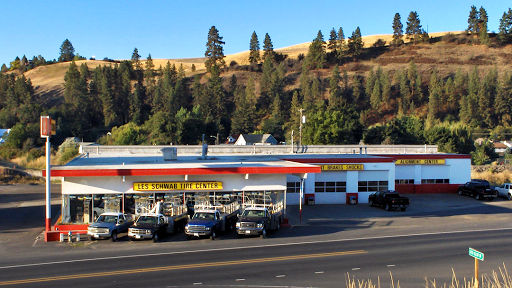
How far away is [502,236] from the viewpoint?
22953 millimetres

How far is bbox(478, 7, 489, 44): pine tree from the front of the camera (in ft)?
523

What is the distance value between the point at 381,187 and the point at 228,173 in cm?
1729

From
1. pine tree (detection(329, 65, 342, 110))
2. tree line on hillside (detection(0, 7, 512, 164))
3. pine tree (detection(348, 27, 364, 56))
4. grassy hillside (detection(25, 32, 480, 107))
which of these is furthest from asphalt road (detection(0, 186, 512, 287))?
pine tree (detection(348, 27, 364, 56))

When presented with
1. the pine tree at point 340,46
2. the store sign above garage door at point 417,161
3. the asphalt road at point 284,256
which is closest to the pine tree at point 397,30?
the pine tree at point 340,46

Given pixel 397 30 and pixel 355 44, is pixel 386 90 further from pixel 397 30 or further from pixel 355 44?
pixel 397 30

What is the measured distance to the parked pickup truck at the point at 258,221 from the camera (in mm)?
22109

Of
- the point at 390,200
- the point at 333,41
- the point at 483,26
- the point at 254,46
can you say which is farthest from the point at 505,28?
the point at 390,200

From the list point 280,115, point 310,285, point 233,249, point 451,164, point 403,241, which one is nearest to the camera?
point 310,285

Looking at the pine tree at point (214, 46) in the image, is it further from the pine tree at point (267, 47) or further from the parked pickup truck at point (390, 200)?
the parked pickup truck at point (390, 200)

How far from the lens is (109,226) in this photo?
21.8 metres

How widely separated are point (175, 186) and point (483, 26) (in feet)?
571

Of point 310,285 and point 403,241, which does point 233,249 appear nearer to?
point 310,285

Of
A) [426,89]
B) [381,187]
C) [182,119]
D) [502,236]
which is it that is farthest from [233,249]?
[426,89]

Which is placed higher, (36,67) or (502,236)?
(36,67)
